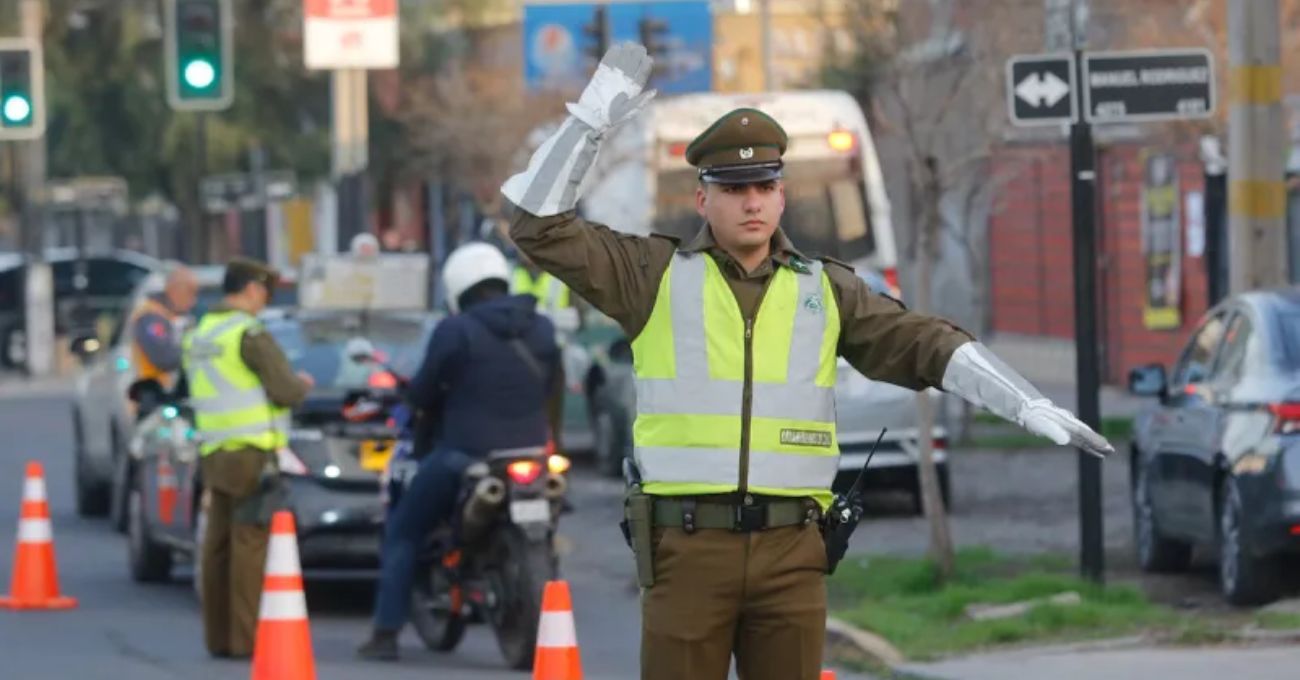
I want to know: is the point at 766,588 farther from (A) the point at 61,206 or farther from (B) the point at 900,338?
(A) the point at 61,206

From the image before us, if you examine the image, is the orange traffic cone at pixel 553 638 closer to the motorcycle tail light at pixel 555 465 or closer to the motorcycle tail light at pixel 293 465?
the motorcycle tail light at pixel 555 465

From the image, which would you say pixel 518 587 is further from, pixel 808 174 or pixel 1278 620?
pixel 808 174

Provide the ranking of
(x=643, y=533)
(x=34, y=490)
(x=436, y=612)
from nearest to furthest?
(x=643, y=533), (x=436, y=612), (x=34, y=490)

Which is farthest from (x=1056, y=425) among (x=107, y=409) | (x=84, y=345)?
(x=107, y=409)

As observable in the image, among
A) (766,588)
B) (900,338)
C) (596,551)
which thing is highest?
(900,338)

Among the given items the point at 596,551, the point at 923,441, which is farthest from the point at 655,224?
the point at 923,441

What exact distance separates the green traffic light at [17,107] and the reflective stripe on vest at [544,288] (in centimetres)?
484

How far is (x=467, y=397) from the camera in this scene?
39.9 feet

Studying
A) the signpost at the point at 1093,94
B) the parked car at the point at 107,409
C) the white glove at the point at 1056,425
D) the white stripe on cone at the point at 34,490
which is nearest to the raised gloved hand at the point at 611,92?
the white glove at the point at 1056,425

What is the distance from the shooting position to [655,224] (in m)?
24.0

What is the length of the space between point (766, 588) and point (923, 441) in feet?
25.7

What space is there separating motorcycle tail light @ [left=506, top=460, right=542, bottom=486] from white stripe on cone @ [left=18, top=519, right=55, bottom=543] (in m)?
3.80

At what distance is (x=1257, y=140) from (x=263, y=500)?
6114 millimetres

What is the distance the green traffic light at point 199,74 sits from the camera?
77.5 feet
